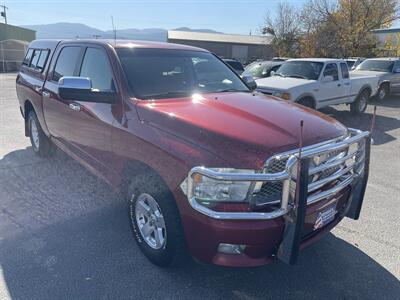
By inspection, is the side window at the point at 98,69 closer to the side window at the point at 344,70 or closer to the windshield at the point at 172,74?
the windshield at the point at 172,74

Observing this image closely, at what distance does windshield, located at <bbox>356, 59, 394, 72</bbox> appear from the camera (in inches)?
570

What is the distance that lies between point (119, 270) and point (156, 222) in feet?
1.72

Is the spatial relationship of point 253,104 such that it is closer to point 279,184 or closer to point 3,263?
point 279,184

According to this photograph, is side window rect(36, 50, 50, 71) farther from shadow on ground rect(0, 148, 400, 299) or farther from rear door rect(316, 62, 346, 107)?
rear door rect(316, 62, 346, 107)

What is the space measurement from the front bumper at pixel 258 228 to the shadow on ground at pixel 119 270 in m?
0.45

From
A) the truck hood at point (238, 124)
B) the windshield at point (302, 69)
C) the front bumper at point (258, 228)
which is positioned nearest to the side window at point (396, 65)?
the windshield at point (302, 69)

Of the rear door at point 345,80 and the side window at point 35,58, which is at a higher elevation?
the side window at point 35,58

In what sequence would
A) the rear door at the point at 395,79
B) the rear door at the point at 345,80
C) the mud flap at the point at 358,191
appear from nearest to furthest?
the mud flap at the point at 358,191 < the rear door at the point at 345,80 < the rear door at the point at 395,79

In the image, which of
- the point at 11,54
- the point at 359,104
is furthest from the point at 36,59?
the point at 11,54

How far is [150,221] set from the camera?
10.4 ft

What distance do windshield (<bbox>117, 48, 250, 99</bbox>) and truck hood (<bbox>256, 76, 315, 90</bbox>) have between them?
14.5ft

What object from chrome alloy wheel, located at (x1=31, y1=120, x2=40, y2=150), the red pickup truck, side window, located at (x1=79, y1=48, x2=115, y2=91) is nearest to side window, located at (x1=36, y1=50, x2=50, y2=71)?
chrome alloy wheel, located at (x1=31, y1=120, x2=40, y2=150)

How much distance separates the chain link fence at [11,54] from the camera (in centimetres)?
2808

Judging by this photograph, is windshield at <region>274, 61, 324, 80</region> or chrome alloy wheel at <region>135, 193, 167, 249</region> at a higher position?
windshield at <region>274, 61, 324, 80</region>
